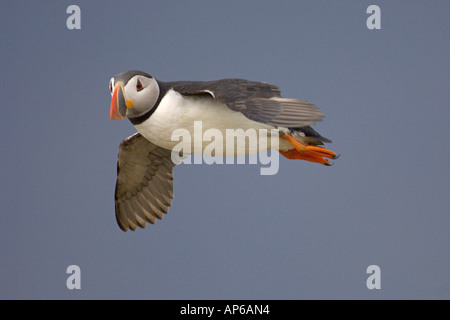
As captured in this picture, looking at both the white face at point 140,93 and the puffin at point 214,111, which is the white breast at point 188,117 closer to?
the puffin at point 214,111

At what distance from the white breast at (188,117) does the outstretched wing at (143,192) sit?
5.10ft

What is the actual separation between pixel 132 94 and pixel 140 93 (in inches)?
3.7

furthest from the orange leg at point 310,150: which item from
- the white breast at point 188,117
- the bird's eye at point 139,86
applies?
the bird's eye at point 139,86

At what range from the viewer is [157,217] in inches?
341

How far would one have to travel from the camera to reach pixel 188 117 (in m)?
6.95

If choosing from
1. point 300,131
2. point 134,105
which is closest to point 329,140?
point 300,131

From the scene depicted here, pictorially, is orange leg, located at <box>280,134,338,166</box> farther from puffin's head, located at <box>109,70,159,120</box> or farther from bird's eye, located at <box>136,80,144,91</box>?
bird's eye, located at <box>136,80,144,91</box>

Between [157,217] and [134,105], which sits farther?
[157,217]

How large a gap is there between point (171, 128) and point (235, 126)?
69 centimetres

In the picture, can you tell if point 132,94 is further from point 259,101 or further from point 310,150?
point 310,150

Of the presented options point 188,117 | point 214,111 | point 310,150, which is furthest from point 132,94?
point 310,150

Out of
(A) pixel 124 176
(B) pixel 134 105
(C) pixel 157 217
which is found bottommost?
(C) pixel 157 217

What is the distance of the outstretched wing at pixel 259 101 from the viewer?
6062mm

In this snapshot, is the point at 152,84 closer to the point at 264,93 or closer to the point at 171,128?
the point at 171,128
